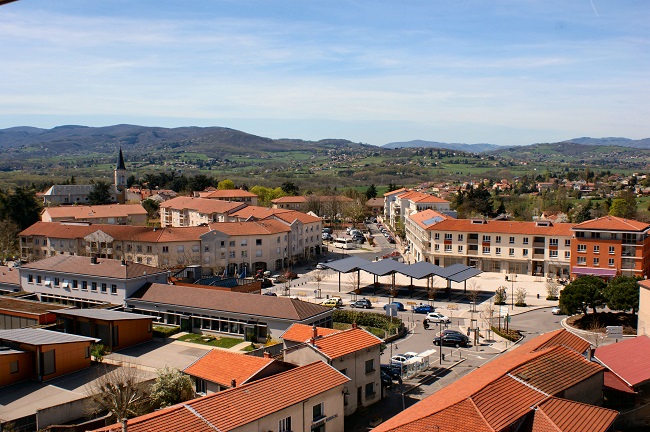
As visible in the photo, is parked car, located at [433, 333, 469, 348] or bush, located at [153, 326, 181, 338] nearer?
parked car, located at [433, 333, 469, 348]

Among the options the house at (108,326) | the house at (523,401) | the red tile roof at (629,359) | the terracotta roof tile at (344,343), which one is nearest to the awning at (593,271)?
the red tile roof at (629,359)

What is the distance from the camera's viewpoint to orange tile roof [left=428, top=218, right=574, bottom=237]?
5050cm

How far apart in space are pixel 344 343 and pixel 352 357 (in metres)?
0.64

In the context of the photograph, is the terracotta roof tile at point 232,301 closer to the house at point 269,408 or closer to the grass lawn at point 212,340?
the grass lawn at point 212,340

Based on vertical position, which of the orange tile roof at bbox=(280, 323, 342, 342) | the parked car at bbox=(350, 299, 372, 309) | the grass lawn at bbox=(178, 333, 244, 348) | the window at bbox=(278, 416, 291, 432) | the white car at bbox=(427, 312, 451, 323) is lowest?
the parked car at bbox=(350, 299, 372, 309)

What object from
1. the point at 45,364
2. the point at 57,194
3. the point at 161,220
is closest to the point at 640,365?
the point at 45,364

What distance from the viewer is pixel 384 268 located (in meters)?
43.0

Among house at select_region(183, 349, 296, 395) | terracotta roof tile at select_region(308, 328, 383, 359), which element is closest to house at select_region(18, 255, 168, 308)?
house at select_region(183, 349, 296, 395)

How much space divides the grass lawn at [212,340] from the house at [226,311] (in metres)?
0.49

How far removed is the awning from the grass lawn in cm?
2847

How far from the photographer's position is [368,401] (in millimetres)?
22734

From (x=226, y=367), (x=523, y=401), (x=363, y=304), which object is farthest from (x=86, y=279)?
(x=523, y=401)

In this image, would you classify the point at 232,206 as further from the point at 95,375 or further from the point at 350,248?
the point at 95,375

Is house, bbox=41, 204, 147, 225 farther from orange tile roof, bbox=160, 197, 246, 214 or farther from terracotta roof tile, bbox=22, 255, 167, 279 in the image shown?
terracotta roof tile, bbox=22, 255, 167, 279
